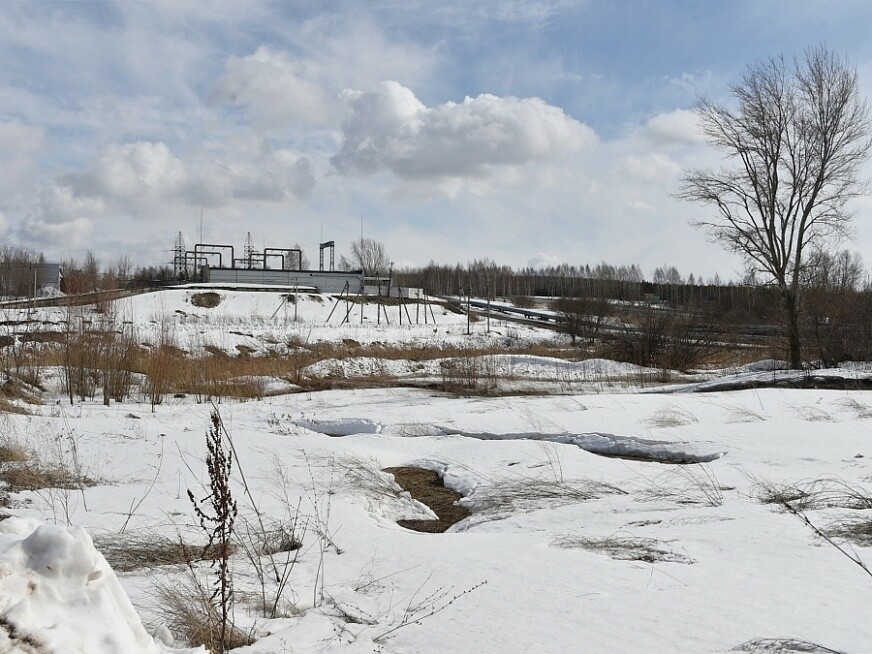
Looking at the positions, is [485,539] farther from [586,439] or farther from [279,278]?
[279,278]

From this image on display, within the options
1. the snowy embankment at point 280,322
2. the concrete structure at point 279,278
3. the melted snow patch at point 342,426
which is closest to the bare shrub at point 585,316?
the snowy embankment at point 280,322

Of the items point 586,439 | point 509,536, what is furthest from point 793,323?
point 509,536

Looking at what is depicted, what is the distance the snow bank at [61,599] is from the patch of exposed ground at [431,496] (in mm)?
3629

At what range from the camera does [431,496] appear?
6742 mm

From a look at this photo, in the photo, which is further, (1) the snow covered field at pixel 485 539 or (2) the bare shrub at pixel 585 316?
(2) the bare shrub at pixel 585 316

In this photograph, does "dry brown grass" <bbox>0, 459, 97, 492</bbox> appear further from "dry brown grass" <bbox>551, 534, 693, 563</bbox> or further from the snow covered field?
"dry brown grass" <bbox>551, 534, 693, 563</bbox>

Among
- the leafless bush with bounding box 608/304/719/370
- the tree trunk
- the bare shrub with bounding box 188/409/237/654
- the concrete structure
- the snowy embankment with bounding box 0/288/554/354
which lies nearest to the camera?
the bare shrub with bounding box 188/409/237/654

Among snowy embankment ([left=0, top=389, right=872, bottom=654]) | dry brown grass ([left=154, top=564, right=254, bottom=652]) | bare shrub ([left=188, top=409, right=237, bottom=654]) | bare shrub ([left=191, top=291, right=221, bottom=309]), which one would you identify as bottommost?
snowy embankment ([left=0, top=389, right=872, bottom=654])

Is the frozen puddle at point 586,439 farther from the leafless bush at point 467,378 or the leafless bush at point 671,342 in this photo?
the leafless bush at point 671,342

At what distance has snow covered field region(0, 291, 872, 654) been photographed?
8.74 ft

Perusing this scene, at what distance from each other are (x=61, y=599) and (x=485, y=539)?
3.11 m

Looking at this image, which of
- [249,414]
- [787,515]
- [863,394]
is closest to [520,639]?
[787,515]

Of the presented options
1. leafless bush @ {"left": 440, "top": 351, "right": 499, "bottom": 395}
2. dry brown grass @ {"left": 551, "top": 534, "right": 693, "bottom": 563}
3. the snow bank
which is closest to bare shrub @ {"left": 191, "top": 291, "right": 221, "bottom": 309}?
leafless bush @ {"left": 440, "top": 351, "right": 499, "bottom": 395}

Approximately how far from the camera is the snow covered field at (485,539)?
2.66 meters
